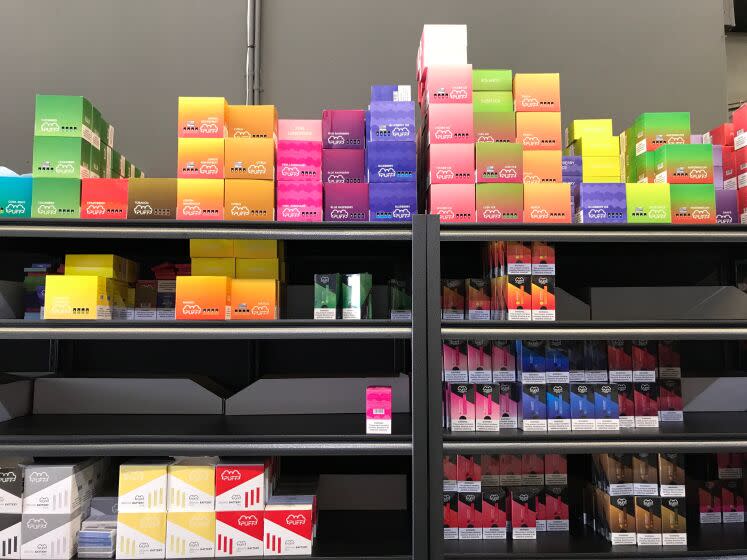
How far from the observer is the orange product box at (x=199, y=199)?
213cm

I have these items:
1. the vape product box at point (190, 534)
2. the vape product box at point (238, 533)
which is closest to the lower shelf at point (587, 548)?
the vape product box at point (238, 533)

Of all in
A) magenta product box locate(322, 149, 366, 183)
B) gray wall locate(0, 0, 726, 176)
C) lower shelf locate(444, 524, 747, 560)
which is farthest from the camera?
gray wall locate(0, 0, 726, 176)

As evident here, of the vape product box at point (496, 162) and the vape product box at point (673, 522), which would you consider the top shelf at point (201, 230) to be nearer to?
the vape product box at point (496, 162)

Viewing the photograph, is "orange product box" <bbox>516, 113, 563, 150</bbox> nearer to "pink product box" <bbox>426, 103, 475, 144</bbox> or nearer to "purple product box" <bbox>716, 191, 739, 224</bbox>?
"pink product box" <bbox>426, 103, 475, 144</bbox>

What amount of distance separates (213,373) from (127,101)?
1.64m

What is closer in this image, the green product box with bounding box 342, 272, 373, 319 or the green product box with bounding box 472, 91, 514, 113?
the green product box with bounding box 342, 272, 373, 319

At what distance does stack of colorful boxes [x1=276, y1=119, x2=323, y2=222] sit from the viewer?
2.18m

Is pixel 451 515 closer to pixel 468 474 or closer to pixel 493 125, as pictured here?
pixel 468 474

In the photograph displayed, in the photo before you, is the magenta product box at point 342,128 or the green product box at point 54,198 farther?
the magenta product box at point 342,128

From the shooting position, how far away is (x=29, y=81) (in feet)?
9.80

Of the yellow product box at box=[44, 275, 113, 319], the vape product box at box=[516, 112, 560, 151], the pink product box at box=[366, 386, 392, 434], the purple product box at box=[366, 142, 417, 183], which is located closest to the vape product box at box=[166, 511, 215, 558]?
the pink product box at box=[366, 386, 392, 434]

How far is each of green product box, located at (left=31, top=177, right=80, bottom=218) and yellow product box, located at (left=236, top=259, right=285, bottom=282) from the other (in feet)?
2.24

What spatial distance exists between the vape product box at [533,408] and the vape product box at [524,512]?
300mm

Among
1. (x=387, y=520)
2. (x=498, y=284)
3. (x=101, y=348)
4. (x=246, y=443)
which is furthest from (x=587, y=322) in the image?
(x=101, y=348)
